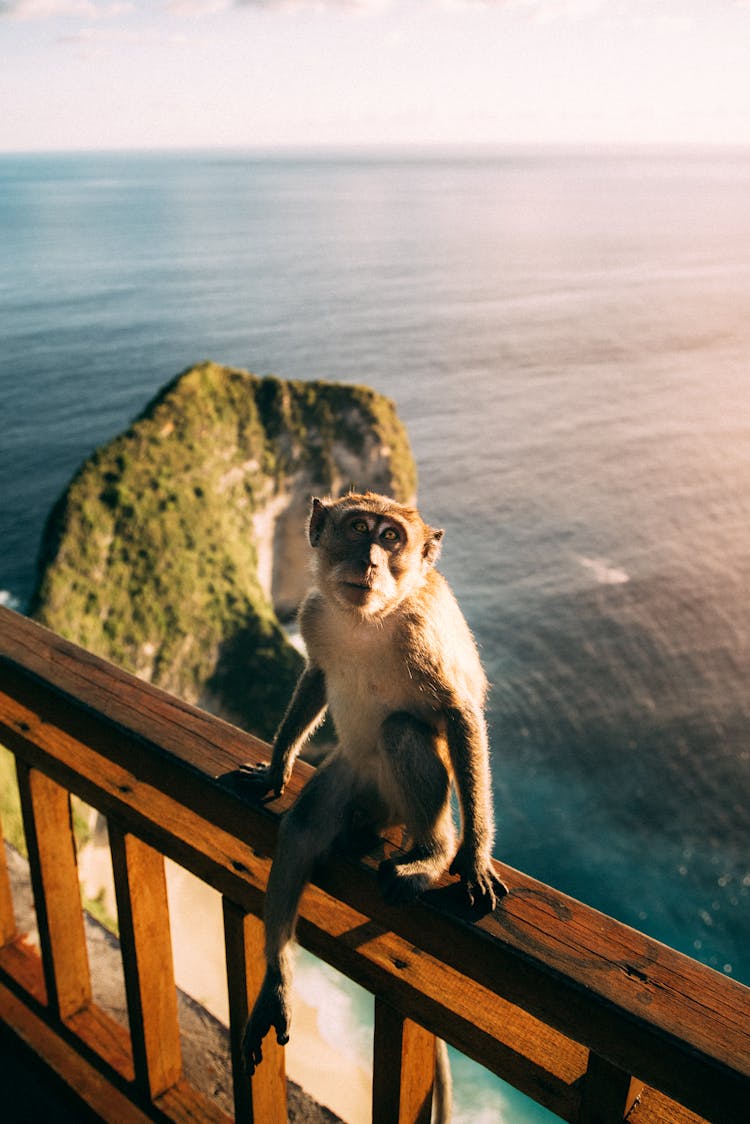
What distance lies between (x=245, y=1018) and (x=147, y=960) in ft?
1.30

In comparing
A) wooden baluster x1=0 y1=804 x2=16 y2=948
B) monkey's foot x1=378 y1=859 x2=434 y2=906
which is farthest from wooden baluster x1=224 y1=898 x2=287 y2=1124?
wooden baluster x1=0 y1=804 x2=16 y2=948

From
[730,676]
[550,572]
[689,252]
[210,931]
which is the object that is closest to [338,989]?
[210,931]

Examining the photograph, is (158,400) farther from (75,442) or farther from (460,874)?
(460,874)

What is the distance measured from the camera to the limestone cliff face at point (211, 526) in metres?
36.9

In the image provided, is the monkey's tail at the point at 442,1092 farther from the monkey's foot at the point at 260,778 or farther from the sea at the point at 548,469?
the sea at the point at 548,469

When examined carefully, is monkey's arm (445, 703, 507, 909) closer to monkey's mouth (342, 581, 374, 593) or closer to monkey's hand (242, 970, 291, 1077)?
monkey's mouth (342, 581, 374, 593)

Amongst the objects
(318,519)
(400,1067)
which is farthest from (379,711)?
(400,1067)

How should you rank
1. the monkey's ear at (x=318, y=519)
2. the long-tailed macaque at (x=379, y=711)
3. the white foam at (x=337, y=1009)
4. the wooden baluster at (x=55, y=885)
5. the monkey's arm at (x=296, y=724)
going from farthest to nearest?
the white foam at (x=337, y=1009), the monkey's ear at (x=318, y=519), the wooden baluster at (x=55, y=885), the monkey's arm at (x=296, y=724), the long-tailed macaque at (x=379, y=711)

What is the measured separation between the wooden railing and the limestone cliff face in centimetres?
3213

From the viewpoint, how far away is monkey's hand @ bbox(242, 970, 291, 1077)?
272 centimetres

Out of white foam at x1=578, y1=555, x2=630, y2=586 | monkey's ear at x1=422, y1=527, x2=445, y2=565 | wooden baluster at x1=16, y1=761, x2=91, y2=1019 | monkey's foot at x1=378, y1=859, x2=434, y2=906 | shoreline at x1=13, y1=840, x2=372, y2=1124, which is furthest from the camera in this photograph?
white foam at x1=578, y1=555, x2=630, y2=586

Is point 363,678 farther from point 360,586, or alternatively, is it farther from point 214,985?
point 214,985

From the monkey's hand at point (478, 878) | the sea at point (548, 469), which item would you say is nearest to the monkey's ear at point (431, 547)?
the monkey's hand at point (478, 878)

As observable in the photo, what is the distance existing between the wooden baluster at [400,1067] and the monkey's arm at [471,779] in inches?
19.7
